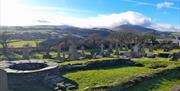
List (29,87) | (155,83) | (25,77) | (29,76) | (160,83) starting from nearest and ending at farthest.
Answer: (29,87)
(155,83)
(160,83)
(25,77)
(29,76)

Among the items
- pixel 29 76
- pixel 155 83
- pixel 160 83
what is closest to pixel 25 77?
pixel 29 76

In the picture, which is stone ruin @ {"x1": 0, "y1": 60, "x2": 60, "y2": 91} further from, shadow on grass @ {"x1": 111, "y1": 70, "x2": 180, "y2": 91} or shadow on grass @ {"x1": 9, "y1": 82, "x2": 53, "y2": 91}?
shadow on grass @ {"x1": 111, "y1": 70, "x2": 180, "y2": 91}

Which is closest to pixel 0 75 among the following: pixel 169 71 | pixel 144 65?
pixel 169 71

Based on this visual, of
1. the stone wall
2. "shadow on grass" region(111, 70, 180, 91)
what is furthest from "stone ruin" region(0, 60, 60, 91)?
"shadow on grass" region(111, 70, 180, 91)

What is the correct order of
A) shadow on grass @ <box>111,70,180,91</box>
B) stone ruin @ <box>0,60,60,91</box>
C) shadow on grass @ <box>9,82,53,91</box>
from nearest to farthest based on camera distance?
shadow on grass @ <box>111,70,180,91</box> < shadow on grass @ <box>9,82,53,91</box> < stone ruin @ <box>0,60,60,91</box>

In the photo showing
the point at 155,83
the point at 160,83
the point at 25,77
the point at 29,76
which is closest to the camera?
the point at 155,83

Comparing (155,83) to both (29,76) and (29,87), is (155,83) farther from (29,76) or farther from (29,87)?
(29,76)

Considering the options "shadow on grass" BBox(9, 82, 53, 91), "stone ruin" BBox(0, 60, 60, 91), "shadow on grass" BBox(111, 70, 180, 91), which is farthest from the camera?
"stone ruin" BBox(0, 60, 60, 91)

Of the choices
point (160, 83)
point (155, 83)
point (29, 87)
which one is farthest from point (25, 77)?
point (160, 83)

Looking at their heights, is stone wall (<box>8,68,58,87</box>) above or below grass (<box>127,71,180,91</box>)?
above

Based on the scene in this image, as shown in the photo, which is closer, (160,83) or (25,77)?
(160,83)

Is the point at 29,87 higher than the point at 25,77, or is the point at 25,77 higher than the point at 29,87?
the point at 25,77
